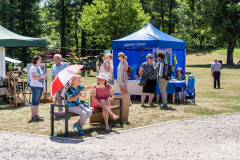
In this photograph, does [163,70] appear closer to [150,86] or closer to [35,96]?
[150,86]

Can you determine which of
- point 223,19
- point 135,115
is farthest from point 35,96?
point 223,19

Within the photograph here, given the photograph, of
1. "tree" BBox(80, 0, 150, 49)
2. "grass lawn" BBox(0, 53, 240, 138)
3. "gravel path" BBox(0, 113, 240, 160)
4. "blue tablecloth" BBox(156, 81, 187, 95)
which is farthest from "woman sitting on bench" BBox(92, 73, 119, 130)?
"tree" BBox(80, 0, 150, 49)

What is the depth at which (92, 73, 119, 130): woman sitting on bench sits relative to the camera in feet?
26.8

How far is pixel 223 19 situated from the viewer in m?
45.2

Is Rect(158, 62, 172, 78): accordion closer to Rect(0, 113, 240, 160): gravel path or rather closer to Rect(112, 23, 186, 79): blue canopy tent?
Rect(112, 23, 186, 79): blue canopy tent

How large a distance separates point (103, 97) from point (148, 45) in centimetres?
562

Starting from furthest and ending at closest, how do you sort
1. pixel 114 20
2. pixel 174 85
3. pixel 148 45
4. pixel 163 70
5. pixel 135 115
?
pixel 114 20 → pixel 148 45 → pixel 174 85 → pixel 163 70 → pixel 135 115

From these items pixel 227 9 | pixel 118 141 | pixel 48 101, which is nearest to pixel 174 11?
pixel 227 9

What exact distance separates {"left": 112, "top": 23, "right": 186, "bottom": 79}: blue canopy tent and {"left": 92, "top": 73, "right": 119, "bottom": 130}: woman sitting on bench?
5.40 metres

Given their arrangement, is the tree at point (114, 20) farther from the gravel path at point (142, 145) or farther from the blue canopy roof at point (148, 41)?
the gravel path at point (142, 145)

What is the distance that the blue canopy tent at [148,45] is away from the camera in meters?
13.6

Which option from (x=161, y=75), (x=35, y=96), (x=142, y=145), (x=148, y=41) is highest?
(x=148, y=41)

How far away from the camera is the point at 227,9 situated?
145 feet

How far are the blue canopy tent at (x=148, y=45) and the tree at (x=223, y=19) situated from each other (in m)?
30.8
